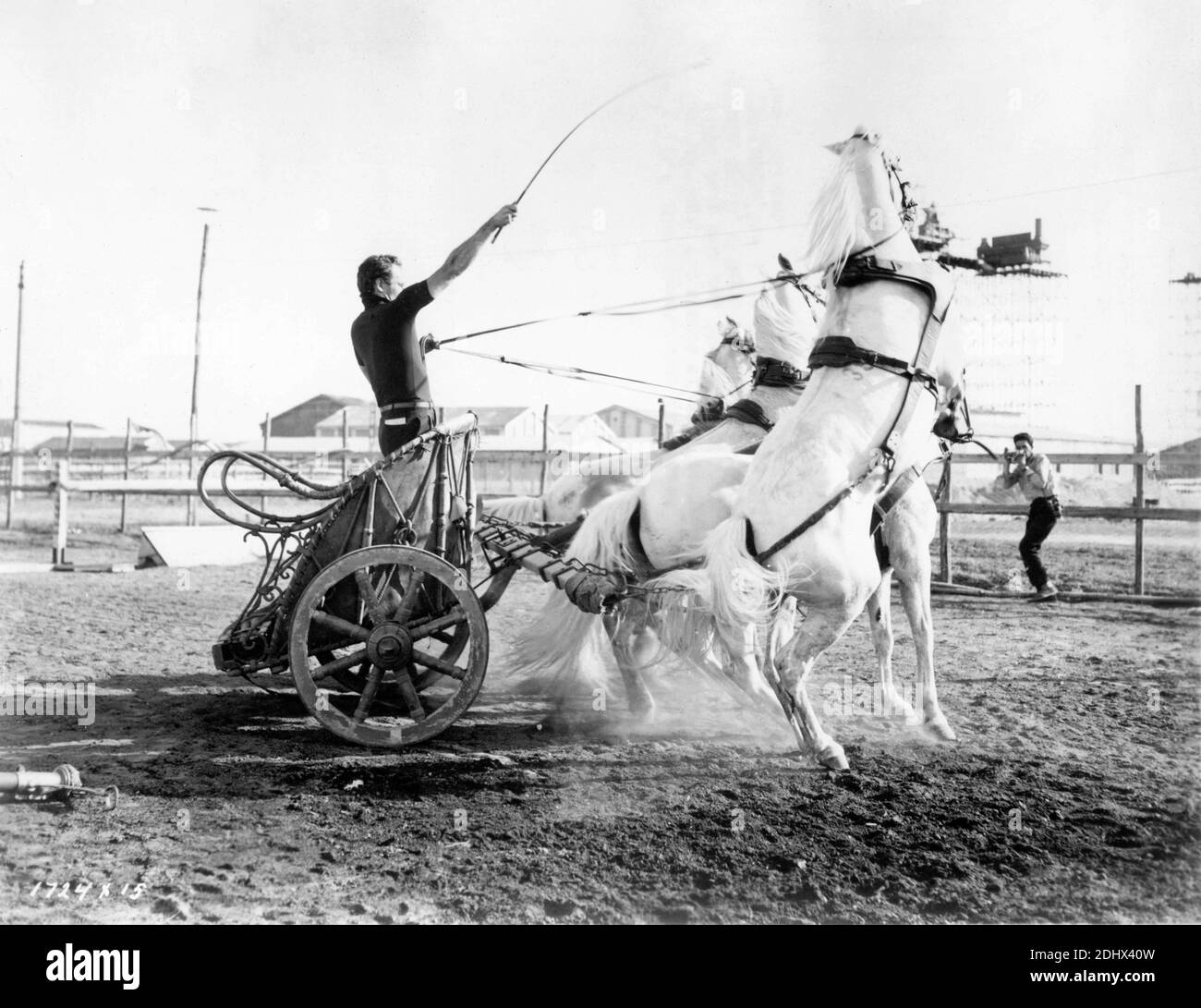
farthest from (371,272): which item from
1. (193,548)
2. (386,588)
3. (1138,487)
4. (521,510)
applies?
(1138,487)

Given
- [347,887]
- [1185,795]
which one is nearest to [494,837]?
[347,887]

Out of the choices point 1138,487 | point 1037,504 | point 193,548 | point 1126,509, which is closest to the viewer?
point 1037,504

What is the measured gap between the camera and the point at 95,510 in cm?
2123

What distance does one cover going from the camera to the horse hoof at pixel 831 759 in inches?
145

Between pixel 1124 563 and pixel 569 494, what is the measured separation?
346 inches

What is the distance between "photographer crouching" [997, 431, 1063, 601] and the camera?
866 centimetres

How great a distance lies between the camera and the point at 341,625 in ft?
12.4

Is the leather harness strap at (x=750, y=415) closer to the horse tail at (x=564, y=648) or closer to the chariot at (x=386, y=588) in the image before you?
the horse tail at (x=564, y=648)

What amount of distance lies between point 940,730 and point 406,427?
108 inches

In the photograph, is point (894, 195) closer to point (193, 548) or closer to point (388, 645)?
point (388, 645)

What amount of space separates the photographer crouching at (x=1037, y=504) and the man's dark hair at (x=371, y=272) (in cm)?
648

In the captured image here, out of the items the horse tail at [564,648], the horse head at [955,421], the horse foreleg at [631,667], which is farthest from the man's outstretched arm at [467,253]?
the horse head at [955,421]

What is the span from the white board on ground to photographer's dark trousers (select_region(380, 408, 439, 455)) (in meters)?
6.97

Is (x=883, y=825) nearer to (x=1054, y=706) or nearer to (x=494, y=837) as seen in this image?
(x=494, y=837)
